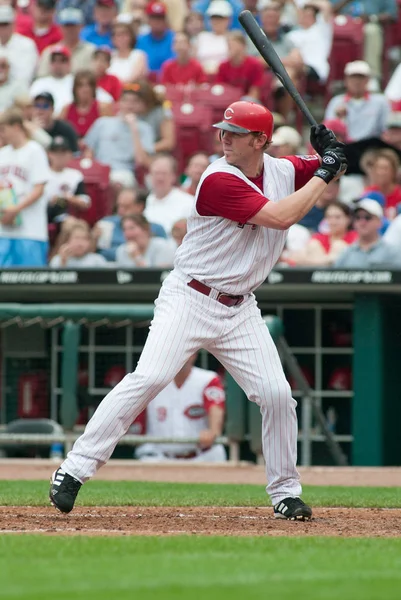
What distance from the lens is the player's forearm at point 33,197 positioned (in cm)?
1076

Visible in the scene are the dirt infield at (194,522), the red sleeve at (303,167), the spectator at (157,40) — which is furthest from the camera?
the spectator at (157,40)

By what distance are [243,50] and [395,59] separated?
1.88m

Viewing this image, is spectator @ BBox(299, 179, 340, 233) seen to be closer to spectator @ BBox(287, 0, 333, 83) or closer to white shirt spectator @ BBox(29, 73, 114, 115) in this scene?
spectator @ BBox(287, 0, 333, 83)

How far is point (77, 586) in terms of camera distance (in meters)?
3.61

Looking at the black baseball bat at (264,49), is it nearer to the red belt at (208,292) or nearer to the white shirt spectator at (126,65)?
the red belt at (208,292)

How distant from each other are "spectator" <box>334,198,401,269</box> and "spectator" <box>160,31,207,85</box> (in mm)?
4433

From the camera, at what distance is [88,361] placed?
34.0 ft

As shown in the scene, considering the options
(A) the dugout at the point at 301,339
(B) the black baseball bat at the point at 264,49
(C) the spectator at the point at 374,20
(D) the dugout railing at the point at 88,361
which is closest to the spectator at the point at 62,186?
(A) the dugout at the point at 301,339

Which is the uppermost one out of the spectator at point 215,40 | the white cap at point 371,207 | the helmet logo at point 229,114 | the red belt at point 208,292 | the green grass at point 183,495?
the spectator at point 215,40

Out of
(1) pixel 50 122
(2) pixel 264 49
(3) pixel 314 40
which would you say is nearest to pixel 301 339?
(1) pixel 50 122

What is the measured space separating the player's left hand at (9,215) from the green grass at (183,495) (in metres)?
3.04

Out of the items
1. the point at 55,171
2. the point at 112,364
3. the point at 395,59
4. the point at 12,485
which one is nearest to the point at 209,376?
the point at 112,364

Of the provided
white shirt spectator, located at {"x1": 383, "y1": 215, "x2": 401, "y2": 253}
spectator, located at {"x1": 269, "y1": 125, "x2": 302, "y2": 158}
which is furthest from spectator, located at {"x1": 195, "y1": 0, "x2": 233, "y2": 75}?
white shirt spectator, located at {"x1": 383, "y1": 215, "x2": 401, "y2": 253}

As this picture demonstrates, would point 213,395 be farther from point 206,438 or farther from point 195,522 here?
point 195,522
